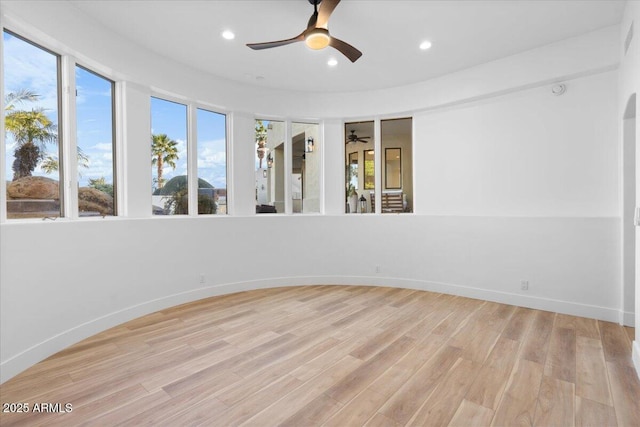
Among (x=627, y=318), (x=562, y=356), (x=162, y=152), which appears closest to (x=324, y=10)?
(x=162, y=152)

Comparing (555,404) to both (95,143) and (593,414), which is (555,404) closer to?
(593,414)

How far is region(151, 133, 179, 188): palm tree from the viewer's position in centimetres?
438

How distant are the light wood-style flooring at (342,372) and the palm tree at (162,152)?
2.00m

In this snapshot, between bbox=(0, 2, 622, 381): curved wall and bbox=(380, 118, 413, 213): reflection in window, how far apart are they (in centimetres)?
29

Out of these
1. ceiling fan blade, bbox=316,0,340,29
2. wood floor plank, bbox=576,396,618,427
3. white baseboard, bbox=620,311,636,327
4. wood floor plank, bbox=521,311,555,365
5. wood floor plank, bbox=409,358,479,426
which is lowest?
wood floor plank, bbox=576,396,618,427

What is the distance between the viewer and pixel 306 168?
19.4 feet

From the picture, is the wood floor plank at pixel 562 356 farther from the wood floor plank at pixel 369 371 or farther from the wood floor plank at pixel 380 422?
the wood floor plank at pixel 380 422

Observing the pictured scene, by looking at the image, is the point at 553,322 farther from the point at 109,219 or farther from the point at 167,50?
the point at 167,50

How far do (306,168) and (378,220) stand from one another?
163cm

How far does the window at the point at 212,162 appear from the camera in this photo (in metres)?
4.94

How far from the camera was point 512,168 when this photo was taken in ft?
14.6

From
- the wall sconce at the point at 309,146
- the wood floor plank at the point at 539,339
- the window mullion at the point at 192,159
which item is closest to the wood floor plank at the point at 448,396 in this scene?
the wood floor plank at the point at 539,339

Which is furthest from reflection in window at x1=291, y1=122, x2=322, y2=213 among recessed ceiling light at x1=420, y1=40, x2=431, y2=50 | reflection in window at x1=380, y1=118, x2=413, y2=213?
recessed ceiling light at x1=420, y1=40, x2=431, y2=50

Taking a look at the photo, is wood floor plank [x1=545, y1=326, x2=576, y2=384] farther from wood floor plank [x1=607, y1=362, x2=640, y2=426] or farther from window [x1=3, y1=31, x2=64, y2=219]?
window [x1=3, y1=31, x2=64, y2=219]
